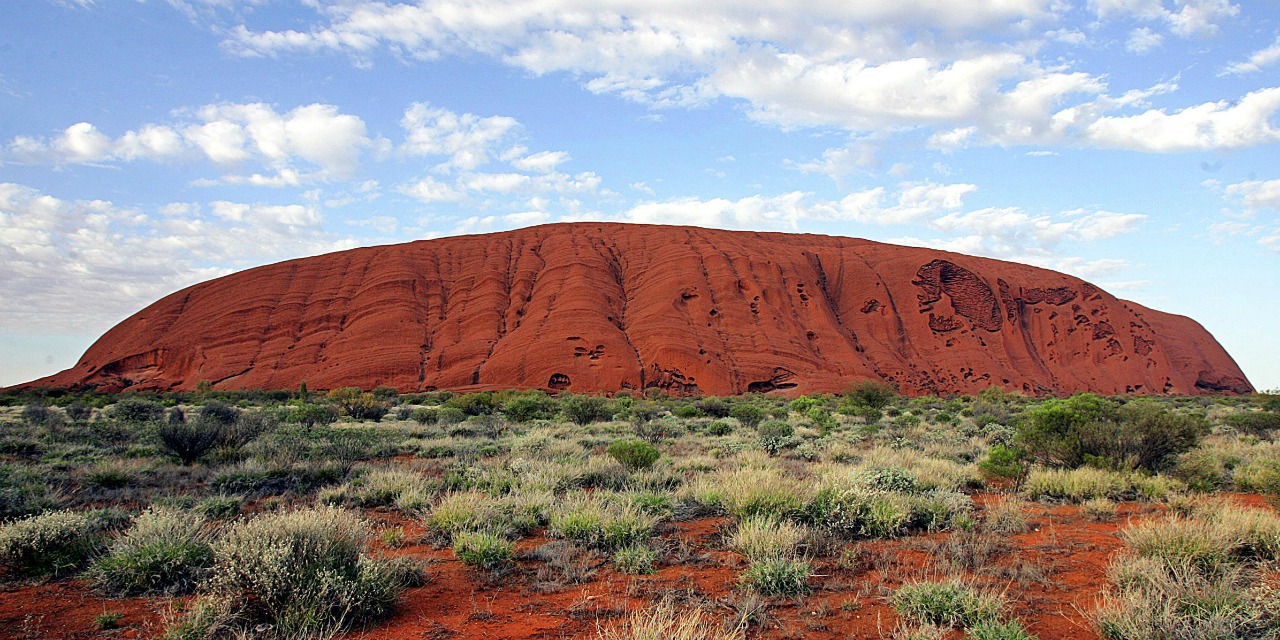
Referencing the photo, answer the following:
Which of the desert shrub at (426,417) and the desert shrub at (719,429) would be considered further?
the desert shrub at (426,417)

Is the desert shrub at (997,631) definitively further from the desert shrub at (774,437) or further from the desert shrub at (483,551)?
the desert shrub at (774,437)

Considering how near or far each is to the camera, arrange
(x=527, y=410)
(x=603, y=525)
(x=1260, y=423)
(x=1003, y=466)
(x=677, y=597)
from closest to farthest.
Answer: (x=677, y=597), (x=603, y=525), (x=1003, y=466), (x=1260, y=423), (x=527, y=410)

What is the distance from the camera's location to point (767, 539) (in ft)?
18.2

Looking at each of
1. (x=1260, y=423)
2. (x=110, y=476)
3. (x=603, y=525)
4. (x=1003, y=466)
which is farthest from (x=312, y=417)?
(x=1260, y=423)

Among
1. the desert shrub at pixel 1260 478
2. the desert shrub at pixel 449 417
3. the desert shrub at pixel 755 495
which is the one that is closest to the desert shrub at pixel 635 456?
the desert shrub at pixel 755 495

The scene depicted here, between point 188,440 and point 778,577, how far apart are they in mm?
10357

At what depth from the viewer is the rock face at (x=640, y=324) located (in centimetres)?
4544

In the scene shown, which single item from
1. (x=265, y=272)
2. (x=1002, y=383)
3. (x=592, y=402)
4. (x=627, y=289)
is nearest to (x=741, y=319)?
(x=627, y=289)

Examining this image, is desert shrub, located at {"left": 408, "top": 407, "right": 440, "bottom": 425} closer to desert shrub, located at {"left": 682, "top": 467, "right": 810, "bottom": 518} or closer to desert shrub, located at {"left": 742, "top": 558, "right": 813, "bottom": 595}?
desert shrub, located at {"left": 682, "top": 467, "right": 810, "bottom": 518}

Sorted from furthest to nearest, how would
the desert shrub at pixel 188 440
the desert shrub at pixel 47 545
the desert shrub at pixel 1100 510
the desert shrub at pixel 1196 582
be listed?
the desert shrub at pixel 188 440 < the desert shrub at pixel 1100 510 < the desert shrub at pixel 47 545 < the desert shrub at pixel 1196 582

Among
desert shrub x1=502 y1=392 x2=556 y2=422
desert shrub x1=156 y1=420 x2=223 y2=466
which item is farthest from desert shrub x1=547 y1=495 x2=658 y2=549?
desert shrub x1=502 y1=392 x2=556 y2=422

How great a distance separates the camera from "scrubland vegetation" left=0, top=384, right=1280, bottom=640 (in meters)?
4.20

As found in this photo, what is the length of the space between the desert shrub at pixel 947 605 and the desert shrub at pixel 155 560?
5.09m

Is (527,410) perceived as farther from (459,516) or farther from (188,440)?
(459,516)
